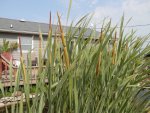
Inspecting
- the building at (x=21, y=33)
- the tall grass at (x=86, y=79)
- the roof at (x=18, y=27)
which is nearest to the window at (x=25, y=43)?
the building at (x=21, y=33)

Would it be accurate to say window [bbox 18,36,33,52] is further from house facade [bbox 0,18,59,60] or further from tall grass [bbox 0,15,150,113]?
tall grass [bbox 0,15,150,113]

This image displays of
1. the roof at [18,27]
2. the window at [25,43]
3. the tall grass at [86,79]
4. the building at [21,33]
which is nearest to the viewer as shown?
the tall grass at [86,79]

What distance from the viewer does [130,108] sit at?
189 centimetres

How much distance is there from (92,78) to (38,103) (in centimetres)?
34

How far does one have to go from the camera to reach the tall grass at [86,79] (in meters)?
1.48

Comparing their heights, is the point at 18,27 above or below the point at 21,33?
above

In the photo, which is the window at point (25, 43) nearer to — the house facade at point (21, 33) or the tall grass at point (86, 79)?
the house facade at point (21, 33)

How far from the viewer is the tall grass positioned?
58.1 inches

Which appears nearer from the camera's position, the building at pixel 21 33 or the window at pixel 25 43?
the building at pixel 21 33

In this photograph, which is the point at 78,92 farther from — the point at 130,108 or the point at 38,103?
the point at 130,108

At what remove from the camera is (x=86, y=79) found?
5.47ft

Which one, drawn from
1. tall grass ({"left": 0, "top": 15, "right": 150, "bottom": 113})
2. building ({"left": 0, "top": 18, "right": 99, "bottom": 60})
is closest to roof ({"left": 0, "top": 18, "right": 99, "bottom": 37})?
building ({"left": 0, "top": 18, "right": 99, "bottom": 60})

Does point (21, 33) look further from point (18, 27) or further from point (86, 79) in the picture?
point (86, 79)

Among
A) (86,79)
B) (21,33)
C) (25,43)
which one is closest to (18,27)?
(21,33)
